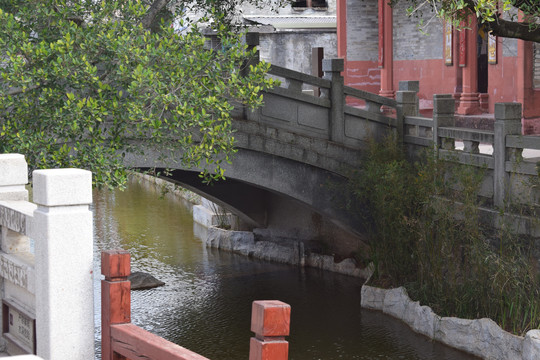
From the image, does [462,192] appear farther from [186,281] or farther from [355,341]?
[186,281]

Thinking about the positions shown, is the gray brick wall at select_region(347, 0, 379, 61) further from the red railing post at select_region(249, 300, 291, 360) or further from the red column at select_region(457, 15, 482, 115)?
the red railing post at select_region(249, 300, 291, 360)

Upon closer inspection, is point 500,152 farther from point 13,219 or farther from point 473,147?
point 13,219

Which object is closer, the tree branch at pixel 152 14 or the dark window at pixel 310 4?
the tree branch at pixel 152 14

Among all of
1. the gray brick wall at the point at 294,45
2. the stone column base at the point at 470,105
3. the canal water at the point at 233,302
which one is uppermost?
the gray brick wall at the point at 294,45

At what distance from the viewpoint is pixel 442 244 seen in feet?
37.7

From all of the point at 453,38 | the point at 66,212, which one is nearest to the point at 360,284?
the point at 453,38

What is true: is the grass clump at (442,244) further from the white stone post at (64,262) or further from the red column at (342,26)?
the red column at (342,26)


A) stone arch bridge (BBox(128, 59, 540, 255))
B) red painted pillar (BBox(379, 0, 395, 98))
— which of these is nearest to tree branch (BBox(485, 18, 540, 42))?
stone arch bridge (BBox(128, 59, 540, 255))

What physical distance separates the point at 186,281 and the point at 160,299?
1.23 m

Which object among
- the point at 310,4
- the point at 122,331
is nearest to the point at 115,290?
the point at 122,331

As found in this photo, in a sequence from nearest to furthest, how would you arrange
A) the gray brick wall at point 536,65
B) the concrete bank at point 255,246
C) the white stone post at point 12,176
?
the white stone post at point 12,176
the gray brick wall at point 536,65
the concrete bank at point 255,246

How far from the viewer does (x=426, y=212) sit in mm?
11844

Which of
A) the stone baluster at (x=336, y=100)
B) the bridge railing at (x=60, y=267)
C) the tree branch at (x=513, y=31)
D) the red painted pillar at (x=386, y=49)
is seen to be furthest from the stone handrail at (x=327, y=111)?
the bridge railing at (x=60, y=267)

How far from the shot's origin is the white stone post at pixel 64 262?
17.3ft
